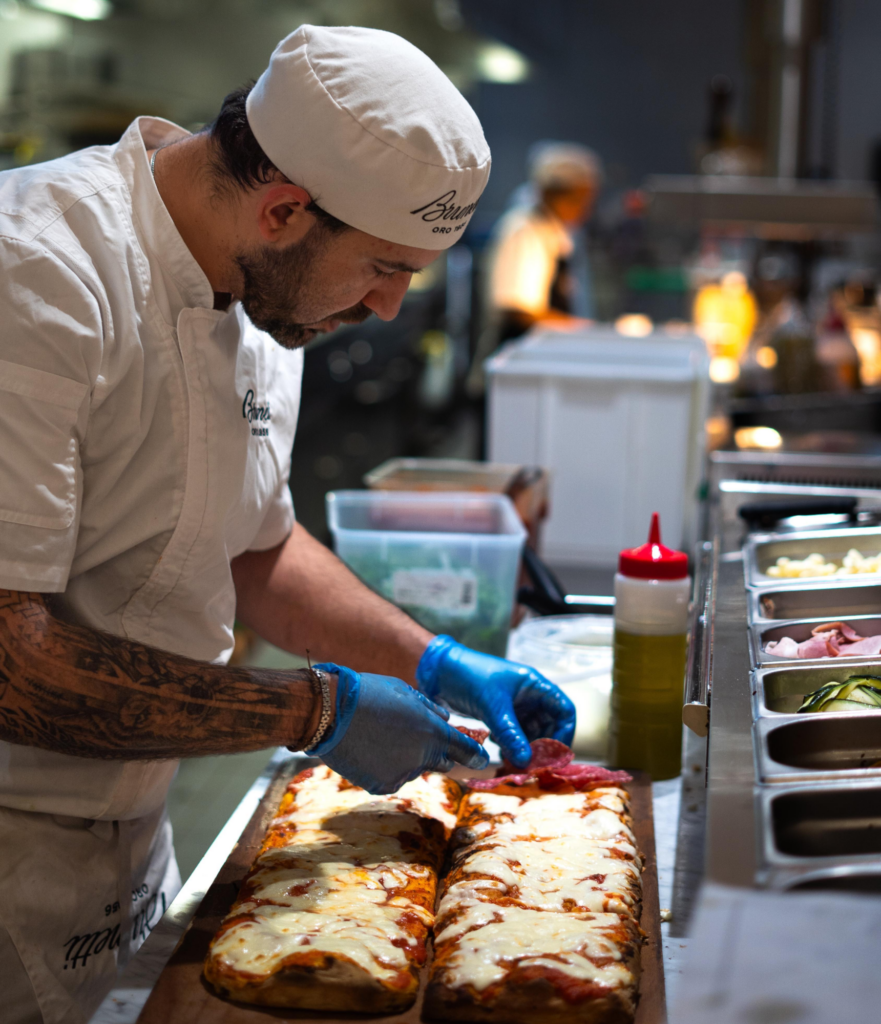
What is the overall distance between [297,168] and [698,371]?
193cm

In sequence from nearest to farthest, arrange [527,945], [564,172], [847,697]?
[527,945], [847,697], [564,172]

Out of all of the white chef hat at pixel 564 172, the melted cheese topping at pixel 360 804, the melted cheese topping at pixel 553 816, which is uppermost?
the white chef hat at pixel 564 172

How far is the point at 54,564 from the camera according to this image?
3.61 feet

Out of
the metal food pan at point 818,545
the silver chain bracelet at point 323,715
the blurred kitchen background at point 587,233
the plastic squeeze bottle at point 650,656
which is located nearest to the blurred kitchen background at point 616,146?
the blurred kitchen background at point 587,233

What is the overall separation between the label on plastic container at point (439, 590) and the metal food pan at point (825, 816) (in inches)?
39.7

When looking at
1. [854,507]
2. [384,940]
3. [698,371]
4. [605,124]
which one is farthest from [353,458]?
[605,124]

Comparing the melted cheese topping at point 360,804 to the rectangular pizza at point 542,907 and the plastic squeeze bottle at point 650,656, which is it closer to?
the rectangular pizza at point 542,907

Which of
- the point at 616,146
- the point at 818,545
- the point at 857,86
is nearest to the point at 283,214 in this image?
the point at 818,545

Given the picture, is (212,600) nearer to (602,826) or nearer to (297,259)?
(297,259)

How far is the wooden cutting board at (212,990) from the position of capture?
0.98m

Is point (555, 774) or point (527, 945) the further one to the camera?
point (555, 774)

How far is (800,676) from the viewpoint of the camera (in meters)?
1.27

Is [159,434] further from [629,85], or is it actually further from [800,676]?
[629,85]

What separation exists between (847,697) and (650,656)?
33 centimetres
